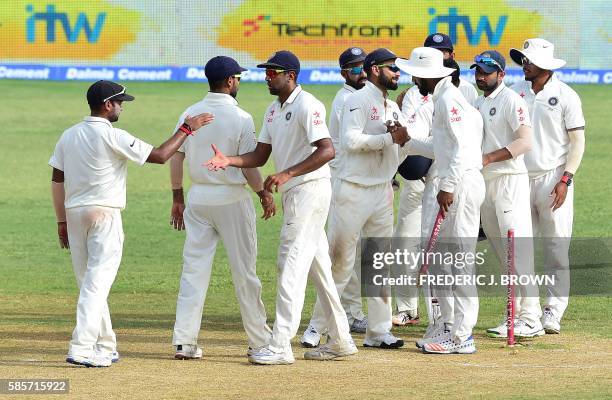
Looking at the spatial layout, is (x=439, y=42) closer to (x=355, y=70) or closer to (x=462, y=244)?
(x=355, y=70)

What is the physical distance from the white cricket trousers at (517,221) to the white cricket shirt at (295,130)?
170 centimetres

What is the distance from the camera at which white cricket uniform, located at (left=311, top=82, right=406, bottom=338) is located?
10492 millimetres

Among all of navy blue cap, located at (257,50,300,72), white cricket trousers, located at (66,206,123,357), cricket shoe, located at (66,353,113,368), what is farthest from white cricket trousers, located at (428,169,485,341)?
cricket shoe, located at (66,353,113,368)

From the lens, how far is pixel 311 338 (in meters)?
10.7

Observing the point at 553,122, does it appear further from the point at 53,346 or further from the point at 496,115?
the point at 53,346

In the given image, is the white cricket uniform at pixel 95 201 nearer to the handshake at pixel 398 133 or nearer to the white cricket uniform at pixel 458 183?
the handshake at pixel 398 133

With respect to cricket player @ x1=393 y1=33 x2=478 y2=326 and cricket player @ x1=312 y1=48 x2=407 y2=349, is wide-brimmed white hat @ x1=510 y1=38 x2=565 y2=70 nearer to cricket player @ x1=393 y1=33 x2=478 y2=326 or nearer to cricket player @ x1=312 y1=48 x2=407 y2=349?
cricket player @ x1=393 y1=33 x2=478 y2=326

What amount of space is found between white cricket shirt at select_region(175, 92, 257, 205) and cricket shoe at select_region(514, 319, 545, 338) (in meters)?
2.59

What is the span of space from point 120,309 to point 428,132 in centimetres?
344

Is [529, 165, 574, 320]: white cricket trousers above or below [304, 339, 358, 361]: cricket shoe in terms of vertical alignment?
above

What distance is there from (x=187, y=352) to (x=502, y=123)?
10.4 ft

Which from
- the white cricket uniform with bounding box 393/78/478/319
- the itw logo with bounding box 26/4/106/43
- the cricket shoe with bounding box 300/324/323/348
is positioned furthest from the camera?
the itw logo with bounding box 26/4/106/43

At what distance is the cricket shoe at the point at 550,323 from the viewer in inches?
439

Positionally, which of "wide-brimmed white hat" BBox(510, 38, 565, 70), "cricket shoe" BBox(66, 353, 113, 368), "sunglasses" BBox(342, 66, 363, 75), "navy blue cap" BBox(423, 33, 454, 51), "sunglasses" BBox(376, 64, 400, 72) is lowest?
"cricket shoe" BBox(66, 353, 113, 368)
